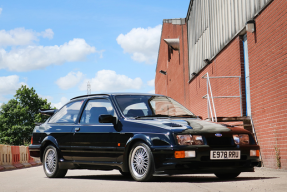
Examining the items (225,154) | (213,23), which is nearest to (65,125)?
(225,154)

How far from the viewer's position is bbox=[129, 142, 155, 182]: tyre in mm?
7055

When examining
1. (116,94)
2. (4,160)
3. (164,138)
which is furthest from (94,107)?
(4,160)

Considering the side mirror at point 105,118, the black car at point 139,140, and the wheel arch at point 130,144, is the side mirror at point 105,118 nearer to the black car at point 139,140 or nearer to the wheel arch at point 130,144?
the black car at point 139,140

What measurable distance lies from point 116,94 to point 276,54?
16.9 ft

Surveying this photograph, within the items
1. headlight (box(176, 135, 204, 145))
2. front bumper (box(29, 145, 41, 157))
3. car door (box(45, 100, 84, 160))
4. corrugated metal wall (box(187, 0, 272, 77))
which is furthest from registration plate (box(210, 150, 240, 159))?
corrugated metal wall (box(187, 0, 272, 77))

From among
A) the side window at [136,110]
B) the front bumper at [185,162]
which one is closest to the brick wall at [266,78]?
the side window at [136,110]

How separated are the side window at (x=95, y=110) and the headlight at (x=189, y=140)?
5.83ft

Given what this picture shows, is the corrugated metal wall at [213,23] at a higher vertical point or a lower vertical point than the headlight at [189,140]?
higher

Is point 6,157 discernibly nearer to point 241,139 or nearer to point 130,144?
point 130,144

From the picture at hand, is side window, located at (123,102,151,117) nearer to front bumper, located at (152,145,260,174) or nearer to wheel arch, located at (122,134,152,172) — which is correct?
wheel arch, located at (122,134,152,172)

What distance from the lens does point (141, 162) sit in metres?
7.25

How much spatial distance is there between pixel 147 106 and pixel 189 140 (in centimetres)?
156

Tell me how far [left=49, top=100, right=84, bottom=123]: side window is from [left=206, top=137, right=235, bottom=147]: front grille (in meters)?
3.17

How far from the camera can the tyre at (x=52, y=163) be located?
9.20 metres
